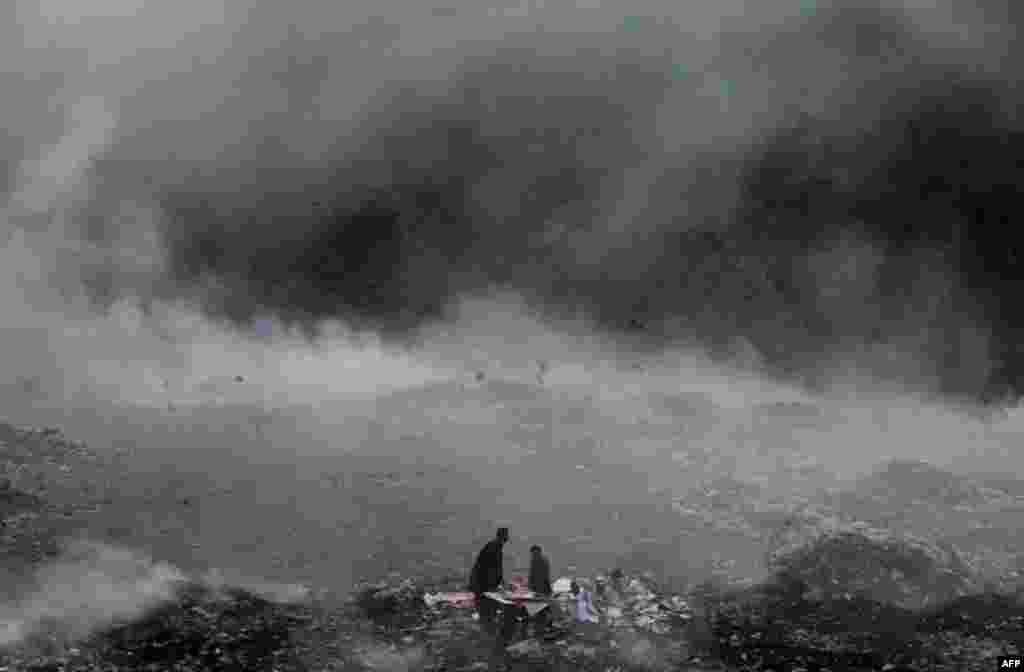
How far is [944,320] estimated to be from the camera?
25641mm

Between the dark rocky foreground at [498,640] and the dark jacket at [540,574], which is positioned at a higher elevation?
the dark jacket at [540,574]

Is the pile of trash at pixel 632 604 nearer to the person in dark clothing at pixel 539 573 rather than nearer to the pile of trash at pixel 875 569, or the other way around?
the person in dark clothing at pixel 539 573

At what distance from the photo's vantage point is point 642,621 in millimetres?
11617

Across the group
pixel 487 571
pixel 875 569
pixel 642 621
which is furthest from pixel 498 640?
pixel 875 569

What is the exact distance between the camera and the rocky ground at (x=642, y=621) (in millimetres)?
10461

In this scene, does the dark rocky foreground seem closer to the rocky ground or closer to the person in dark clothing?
the rocky ground

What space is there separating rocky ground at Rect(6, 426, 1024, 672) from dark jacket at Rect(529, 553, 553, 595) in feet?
1.95

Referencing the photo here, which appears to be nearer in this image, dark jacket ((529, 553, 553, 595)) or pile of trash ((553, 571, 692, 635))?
pile of trash ((553, 571, 692, 635))

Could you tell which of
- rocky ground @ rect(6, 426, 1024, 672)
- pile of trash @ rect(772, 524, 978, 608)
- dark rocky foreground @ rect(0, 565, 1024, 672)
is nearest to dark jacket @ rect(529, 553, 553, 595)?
rocky ground @ rect(6, 426, 1024, 672)

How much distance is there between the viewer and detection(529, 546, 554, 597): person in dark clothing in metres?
11.9

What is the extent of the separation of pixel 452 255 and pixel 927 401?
562 inches

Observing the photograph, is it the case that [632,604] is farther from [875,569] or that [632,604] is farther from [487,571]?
[875,569]

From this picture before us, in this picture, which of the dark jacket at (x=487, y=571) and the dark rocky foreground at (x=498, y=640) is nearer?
the dark rocky foreground at (x=498, y=640)

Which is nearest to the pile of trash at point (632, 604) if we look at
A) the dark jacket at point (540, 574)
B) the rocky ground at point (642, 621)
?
the rocky ground at point (642, 621)
